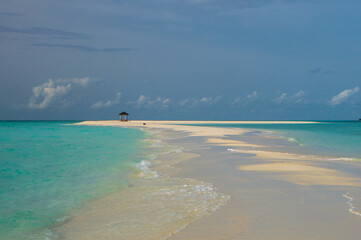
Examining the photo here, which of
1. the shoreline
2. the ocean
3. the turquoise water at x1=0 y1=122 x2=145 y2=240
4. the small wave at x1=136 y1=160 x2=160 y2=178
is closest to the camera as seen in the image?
the shoreline

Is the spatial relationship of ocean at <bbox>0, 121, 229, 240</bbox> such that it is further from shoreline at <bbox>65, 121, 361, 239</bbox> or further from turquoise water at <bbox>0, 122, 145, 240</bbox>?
shoreline at <bbox>65, 121, 361, 239</bbox>

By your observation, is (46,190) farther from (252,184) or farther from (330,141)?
(330,141)

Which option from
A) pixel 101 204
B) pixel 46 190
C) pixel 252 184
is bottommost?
pixel 46 190

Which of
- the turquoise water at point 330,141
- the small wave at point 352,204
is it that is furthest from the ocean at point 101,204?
the turquoise water at point 330,141

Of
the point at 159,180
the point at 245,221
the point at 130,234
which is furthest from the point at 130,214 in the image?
the point at 159,180

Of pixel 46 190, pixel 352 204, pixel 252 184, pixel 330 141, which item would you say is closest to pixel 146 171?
pixel 46 190

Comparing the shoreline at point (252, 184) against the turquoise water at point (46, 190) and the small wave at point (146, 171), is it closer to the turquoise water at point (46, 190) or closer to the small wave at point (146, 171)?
the small wave at point (146, 171)

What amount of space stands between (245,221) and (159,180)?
14.8ft

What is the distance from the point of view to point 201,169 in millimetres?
11570

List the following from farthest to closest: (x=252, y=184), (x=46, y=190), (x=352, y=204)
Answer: (x=46, y=190)
(x=252, y=184)
(x=352, y=204)

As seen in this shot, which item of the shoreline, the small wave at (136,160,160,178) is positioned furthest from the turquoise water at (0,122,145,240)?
the shoreline

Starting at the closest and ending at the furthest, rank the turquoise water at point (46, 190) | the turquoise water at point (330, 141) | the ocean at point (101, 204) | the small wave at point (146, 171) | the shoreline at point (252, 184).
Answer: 1. the shoreline at point (252, 184)
2. the ocean at point (101, 204)
3. the turquoise water at point (46, 190)
4. the small wave at point (146, 171)
5. the turquoise water at point (330, 141)

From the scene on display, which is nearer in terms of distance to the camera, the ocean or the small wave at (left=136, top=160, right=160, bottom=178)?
the ocean


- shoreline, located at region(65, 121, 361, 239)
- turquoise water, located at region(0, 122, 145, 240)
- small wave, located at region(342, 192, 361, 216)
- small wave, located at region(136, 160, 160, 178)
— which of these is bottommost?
turquoise water, located at region(0, 122, 145, 240)
